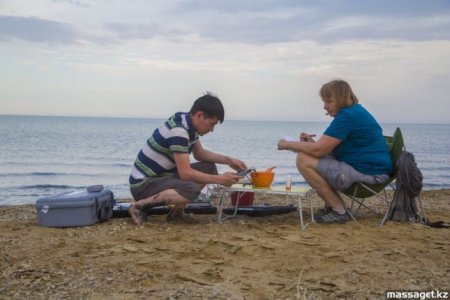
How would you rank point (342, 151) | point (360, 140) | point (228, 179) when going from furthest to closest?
point (342, 151) → point (360, 140) → point (228, 179)

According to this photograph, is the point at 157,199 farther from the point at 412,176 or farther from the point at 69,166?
the point at 69,166

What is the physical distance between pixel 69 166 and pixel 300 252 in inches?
564

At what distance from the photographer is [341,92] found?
5.10 metres

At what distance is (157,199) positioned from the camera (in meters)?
5.03

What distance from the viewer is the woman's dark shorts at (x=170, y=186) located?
4988 mm

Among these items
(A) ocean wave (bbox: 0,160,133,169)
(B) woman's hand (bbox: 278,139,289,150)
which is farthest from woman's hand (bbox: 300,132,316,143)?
(A) ocean wave (bbox: 0,160,133,169)

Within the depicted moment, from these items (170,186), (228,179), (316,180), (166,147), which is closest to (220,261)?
(228,179)

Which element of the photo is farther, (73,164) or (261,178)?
(73,164)

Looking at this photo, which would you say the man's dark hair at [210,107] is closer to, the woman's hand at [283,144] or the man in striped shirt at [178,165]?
the man in striped shirt at [178,165]

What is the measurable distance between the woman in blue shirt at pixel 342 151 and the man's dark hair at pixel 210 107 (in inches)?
32.1

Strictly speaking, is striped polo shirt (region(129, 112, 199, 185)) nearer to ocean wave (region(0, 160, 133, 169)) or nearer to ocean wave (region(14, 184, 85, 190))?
ocean wave (region(14, 184, 85, 190))

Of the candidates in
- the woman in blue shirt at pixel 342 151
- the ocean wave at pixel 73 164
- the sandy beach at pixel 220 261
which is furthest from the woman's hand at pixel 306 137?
the ocean wave at pixel 73 164

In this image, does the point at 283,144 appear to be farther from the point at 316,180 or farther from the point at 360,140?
the point at 360,140

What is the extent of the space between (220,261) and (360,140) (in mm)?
2095
